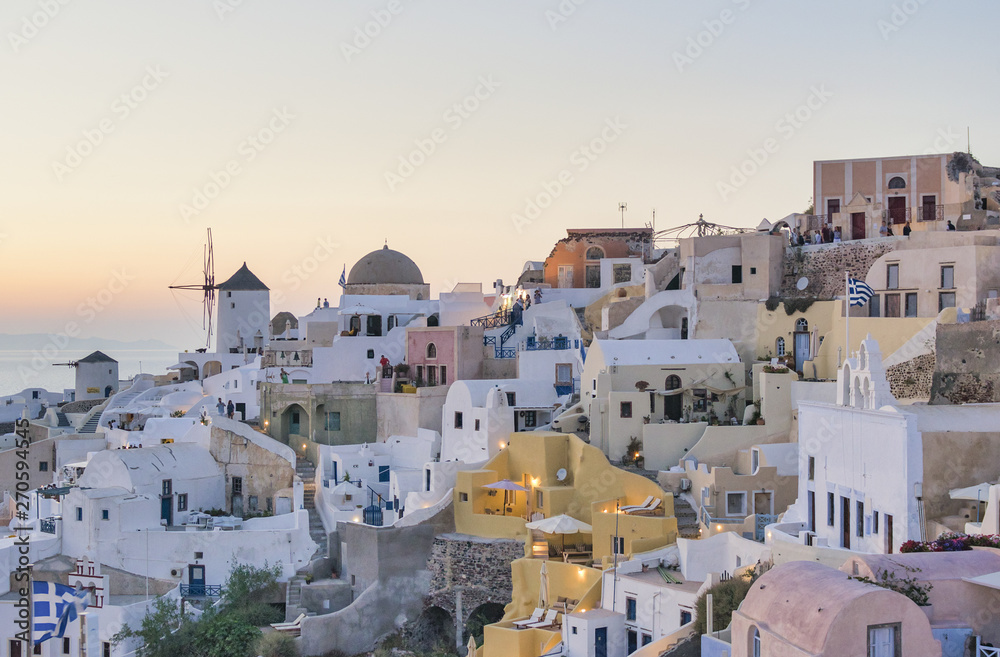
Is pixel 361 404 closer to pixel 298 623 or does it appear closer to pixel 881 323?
pixel 298 623

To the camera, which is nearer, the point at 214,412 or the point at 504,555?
the point at 504,555

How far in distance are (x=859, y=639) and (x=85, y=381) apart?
164ft

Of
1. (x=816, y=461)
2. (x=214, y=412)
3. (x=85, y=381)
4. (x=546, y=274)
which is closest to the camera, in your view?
(x=816, y=461)

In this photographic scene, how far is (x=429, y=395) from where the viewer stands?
3819 centimetres

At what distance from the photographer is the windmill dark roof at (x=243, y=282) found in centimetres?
5609

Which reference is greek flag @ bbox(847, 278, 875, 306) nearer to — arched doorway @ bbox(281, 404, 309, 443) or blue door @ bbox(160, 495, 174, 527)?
arched doorway @ bbox(281, 404, 309, 443)

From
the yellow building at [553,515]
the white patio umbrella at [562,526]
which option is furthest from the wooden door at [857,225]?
the white patio umbrella at [562,526]

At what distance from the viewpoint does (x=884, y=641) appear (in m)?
16.1

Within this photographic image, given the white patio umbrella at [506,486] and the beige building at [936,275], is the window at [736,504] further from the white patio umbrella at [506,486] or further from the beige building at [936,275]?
the beige building at [936,275]

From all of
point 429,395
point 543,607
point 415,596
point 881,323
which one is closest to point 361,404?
point 429,395

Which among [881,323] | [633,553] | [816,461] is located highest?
[881,323]

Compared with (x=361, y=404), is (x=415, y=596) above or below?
below

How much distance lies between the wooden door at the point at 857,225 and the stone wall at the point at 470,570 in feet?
46.8

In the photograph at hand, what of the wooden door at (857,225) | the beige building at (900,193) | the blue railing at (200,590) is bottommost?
the blue railing at (200,590)
